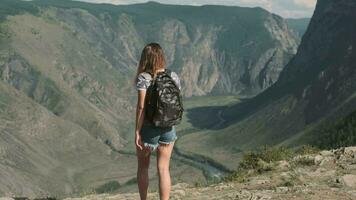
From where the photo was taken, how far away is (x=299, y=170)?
2698cm

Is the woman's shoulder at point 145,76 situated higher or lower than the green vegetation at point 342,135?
higher

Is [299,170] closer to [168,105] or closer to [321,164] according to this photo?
[321,164]

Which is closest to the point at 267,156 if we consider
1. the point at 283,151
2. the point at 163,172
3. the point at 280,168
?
the point at 283,151

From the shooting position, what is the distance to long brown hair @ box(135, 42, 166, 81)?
17828 mm

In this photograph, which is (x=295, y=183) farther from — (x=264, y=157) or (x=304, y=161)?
(x=264, y=157)

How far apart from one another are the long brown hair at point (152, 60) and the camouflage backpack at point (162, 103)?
0.29m

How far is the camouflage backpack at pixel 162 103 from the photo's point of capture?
57.4 feet

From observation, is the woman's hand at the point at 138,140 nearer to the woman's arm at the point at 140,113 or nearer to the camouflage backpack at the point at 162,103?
the woman's arm at the point at 140,113

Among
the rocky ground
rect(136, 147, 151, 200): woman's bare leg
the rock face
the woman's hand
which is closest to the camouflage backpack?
the woman's hand

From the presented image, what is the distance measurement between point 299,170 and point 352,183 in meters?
3.86

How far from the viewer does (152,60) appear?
1788 centimetres

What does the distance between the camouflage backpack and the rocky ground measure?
224 inches

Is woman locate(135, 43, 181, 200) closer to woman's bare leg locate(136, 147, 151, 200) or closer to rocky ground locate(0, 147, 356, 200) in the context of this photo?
woman's bare leg locate(136, 147, 151, 200)

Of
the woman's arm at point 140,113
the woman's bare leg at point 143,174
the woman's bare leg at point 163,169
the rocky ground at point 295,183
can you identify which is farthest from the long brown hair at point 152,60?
the rocky ground at point 295,183
